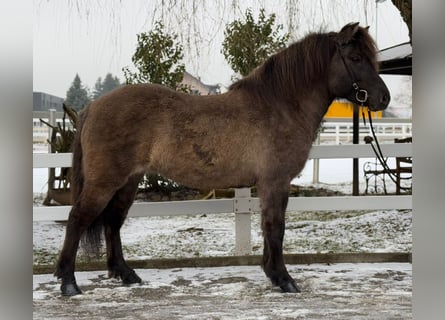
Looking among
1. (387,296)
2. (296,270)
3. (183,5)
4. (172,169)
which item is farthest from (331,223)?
(183,5)

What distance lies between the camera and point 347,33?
3623mm

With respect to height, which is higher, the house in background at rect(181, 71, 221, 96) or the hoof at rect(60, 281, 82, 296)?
the house in background at rect(181, 71, 221, 96)

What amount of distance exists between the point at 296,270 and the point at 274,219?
2.78 ft

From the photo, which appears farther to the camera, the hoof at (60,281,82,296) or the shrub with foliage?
the shrub with foliage

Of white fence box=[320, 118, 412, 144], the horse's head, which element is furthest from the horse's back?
white fence box=[320, 118, 412, 144]

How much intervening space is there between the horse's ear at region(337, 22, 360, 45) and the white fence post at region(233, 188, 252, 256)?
5.50ft

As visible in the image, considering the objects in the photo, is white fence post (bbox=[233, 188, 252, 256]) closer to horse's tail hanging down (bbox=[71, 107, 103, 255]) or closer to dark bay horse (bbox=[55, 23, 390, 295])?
dark bay horse (bbox=[55, 23, 390, 295])

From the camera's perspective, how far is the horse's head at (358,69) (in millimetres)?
3598

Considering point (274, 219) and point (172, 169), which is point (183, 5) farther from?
point (274, 219)

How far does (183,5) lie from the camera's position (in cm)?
354

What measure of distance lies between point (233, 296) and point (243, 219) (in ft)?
4.06

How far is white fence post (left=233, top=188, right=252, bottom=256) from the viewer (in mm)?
4582

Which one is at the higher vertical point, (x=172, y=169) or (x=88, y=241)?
(x=172, y=169)
